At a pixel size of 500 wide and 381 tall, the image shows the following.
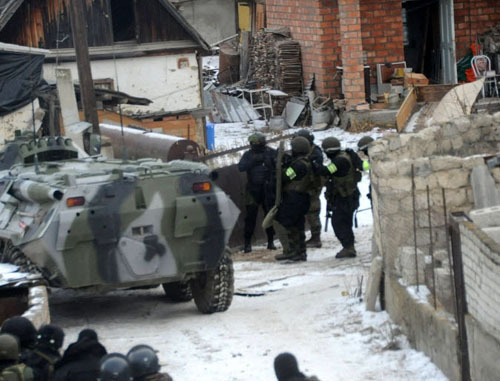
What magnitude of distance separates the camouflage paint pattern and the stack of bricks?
12.3 m

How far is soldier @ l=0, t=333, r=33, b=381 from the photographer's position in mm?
6895

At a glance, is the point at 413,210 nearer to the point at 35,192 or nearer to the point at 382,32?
the point at 35,192

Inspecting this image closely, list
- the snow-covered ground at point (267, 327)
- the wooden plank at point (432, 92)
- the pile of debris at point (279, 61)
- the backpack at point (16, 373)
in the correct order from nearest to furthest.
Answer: the backpack at point (16, 373), the snow-covered ground at point (267, 327), the wooden plank at point (432, 92), the pile of debris at point (279, 61)

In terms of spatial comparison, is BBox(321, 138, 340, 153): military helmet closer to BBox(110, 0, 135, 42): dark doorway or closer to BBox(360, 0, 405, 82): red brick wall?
BBox(360, 0, 405, 82): red brick wall

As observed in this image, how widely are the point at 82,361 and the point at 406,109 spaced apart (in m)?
15.0

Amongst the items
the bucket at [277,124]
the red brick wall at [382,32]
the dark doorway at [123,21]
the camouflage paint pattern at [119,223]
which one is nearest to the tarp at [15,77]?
the dark doorway at [123,21]

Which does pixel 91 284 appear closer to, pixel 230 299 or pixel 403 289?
pixel 230 299

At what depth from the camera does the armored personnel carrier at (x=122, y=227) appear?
A: 10.9 metres

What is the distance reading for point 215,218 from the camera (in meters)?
11.5

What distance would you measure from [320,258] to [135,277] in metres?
3.91

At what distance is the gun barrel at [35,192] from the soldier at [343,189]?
13.2 ft

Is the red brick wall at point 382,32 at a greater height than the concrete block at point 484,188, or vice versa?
the red brick wall at point 382,32

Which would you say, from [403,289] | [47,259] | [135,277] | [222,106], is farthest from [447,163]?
[222,106]

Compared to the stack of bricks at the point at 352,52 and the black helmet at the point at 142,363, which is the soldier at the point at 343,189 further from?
the stack of bricks at the point at 352,52
